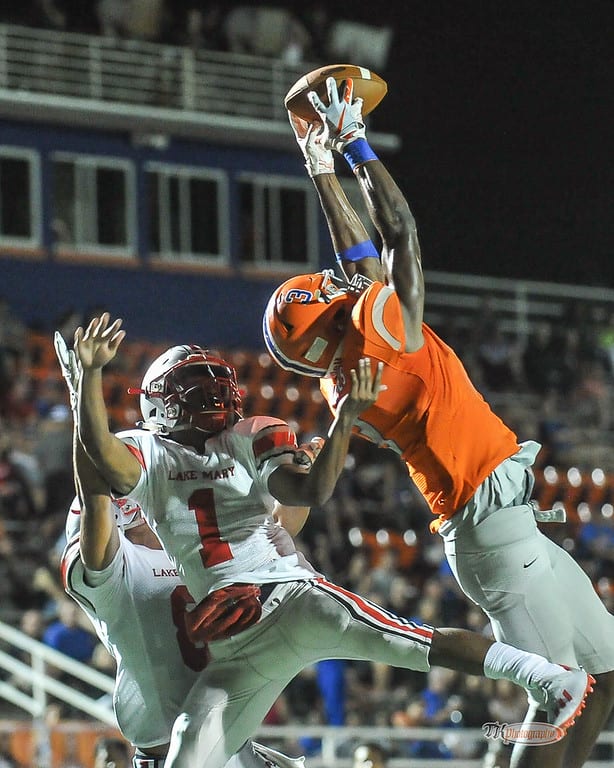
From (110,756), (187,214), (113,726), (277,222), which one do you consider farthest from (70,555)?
(277,222)

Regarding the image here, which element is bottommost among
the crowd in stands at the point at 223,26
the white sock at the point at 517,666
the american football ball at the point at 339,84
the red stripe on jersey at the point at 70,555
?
the white sock at the point at 517,666

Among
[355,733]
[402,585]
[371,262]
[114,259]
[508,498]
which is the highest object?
[114,259]

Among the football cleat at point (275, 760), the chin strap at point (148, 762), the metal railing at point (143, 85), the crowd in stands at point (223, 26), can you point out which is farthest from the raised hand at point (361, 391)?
the crowd in stands at point (223, 26)

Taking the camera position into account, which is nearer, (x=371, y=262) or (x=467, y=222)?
(x=371, y=262)

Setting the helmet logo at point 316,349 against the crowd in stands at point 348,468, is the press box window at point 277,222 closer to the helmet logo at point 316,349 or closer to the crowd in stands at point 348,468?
the crowd in stands at point 348,468

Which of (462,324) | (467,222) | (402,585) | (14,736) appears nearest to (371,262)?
(14,736)

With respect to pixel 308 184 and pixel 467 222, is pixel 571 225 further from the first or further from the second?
pixel 308 184

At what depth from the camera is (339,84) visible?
203 inches

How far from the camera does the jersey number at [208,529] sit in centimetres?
492

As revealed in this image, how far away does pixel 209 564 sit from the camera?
4.92m

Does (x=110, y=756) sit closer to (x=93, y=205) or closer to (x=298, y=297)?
(x=298, y=297)

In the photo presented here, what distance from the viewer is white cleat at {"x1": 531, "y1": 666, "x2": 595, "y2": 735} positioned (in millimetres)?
4516

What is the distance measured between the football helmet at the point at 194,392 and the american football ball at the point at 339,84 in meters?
0.94

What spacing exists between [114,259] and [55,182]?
121 cm
